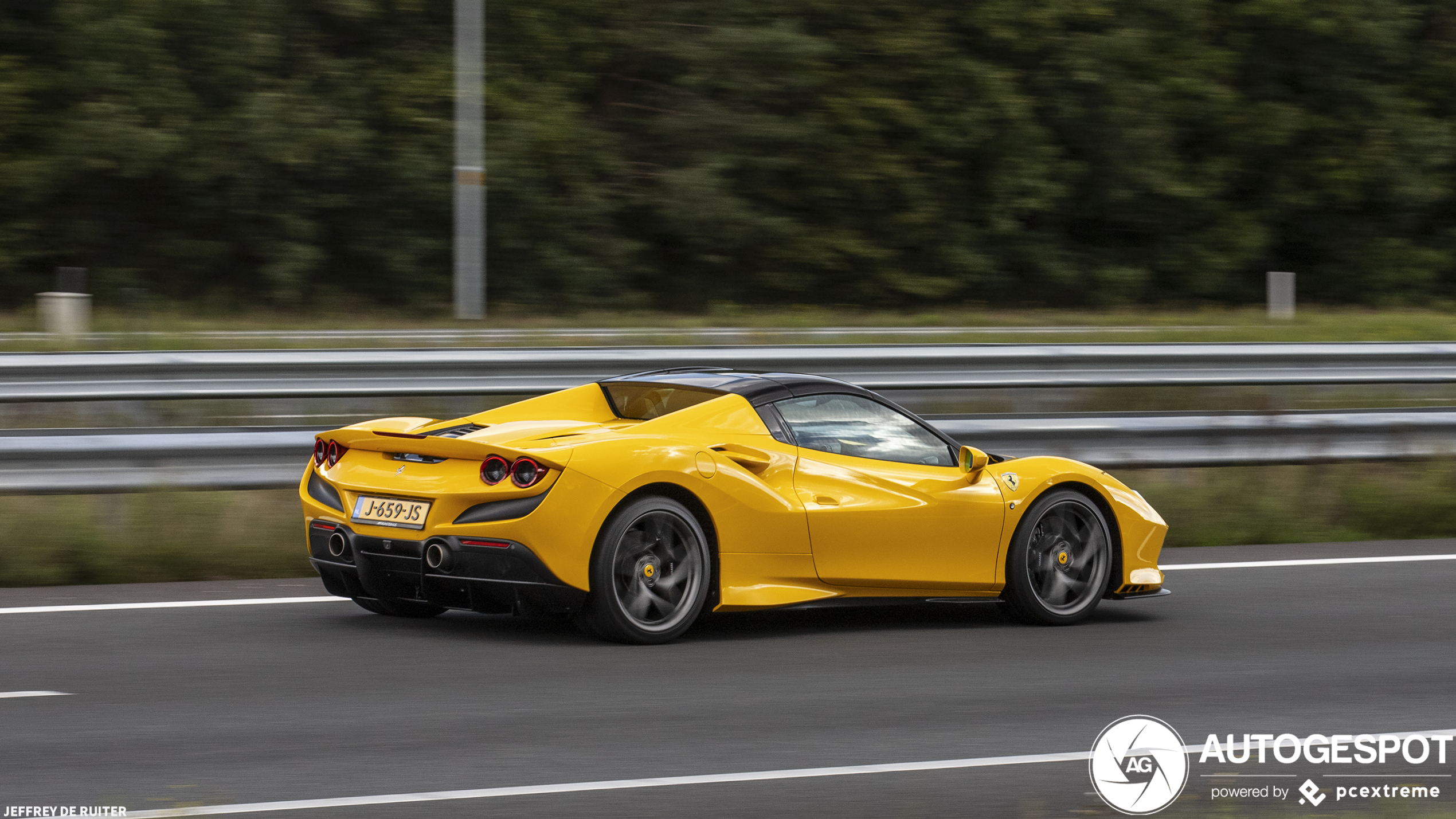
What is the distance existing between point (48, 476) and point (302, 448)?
1.30m

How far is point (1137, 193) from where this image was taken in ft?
108


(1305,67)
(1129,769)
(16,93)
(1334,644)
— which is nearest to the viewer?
(1129,769)

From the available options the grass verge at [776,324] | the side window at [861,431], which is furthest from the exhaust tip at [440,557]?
the grass verge at [776,324]

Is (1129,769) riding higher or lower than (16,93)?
lower

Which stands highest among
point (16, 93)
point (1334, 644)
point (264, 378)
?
point (16, 93)

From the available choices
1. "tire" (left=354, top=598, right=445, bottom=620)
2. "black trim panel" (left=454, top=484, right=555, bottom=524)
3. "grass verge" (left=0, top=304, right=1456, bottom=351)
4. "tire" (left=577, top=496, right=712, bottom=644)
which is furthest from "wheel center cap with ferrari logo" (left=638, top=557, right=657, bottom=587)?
"grass verge" (left=0, top=304, right=1456, bottom=351)

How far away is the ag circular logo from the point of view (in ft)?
17.1

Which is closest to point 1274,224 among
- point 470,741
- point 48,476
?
point 48,476

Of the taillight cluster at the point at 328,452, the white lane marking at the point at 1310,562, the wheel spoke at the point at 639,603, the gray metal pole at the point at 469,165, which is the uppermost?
the gray metal pole at the point at 469,165

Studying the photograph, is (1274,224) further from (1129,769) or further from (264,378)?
(1129,769)

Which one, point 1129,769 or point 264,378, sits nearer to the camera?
point 1129,769

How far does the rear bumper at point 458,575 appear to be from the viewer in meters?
7.02

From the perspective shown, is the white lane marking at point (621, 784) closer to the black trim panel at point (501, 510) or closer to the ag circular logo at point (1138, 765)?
the ag circular logo at point (1138, 765)

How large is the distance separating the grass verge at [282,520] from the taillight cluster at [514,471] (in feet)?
8.99
